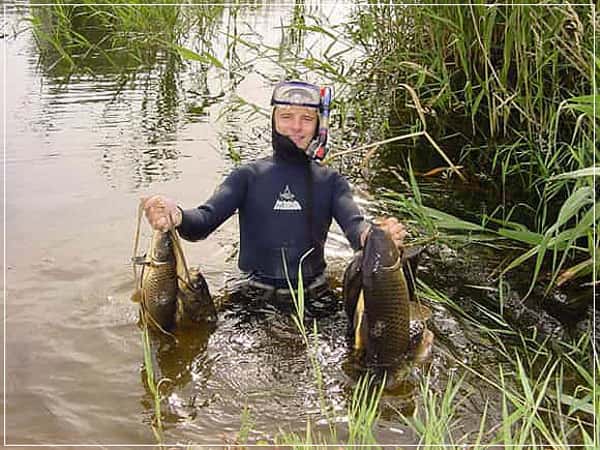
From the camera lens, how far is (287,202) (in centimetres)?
443

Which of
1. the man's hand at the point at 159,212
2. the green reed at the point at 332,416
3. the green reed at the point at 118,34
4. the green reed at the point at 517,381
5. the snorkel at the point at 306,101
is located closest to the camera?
the green reed at the point at 332,416

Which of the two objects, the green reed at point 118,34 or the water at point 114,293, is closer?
the water at point 114,293

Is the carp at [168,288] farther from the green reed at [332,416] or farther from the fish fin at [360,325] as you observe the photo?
the fish fin at [360,325]

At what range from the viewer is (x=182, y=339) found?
412cm

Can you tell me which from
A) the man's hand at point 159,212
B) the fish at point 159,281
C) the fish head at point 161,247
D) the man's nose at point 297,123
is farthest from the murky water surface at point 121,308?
the man's nose at point 297,123

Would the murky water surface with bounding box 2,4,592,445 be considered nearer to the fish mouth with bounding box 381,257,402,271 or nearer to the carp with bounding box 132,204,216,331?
the carp with bounding box 132,204,216,331

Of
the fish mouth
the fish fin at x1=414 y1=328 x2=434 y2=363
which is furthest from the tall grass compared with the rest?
the fish mouth

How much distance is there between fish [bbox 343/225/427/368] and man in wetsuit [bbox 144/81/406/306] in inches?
31.3

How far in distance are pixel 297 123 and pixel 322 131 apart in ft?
0.54

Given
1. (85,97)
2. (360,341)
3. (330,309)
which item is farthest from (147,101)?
(360,341)

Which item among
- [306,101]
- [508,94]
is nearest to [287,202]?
[306,101]

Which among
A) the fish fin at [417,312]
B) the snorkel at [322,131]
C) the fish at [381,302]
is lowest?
the fish fin at [417,312]

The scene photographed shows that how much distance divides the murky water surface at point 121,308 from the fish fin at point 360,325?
0.19 metres

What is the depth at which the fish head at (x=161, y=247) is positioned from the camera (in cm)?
367
